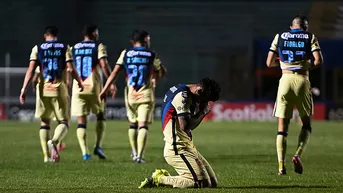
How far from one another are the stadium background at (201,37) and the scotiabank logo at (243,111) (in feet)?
0.14

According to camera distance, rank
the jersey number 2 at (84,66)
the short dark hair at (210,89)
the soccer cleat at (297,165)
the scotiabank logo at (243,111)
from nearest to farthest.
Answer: the short dark hair at (210,89), the soccer cleat at (297,165), the jersey number 2 at (84,66), the scotiabank logo at (243,111)

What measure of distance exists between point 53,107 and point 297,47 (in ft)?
14.2

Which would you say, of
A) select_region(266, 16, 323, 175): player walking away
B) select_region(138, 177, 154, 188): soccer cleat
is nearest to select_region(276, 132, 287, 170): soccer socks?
select_region(266, 16, 323, 175): player walking away

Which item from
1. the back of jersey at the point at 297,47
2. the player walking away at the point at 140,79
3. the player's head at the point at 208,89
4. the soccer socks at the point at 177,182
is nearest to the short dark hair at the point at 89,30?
the player walking away at the point at 140,79

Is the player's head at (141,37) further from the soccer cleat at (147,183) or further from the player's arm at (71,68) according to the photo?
the soccer cleat at (147,183)

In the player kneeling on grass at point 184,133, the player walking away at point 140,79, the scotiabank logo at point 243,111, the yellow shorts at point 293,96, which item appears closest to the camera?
the player kneeling on grass at point 184,133

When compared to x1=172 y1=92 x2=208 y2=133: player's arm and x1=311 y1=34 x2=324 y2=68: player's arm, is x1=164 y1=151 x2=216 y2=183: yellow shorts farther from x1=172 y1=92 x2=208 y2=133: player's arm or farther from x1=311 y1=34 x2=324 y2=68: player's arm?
x1=311 y1=34 x2=324 y2=68: player's arm

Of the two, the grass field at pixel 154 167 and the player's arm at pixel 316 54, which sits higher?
the player's arm at pixel 316 54

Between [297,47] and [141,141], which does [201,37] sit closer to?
[141,141]

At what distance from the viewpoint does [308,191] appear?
32.2ft

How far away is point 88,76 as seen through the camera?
1526cm

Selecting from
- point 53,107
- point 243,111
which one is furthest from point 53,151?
point 243,111

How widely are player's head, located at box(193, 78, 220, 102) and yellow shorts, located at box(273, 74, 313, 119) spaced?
2.80 metres

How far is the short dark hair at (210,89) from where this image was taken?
9.59 meters
